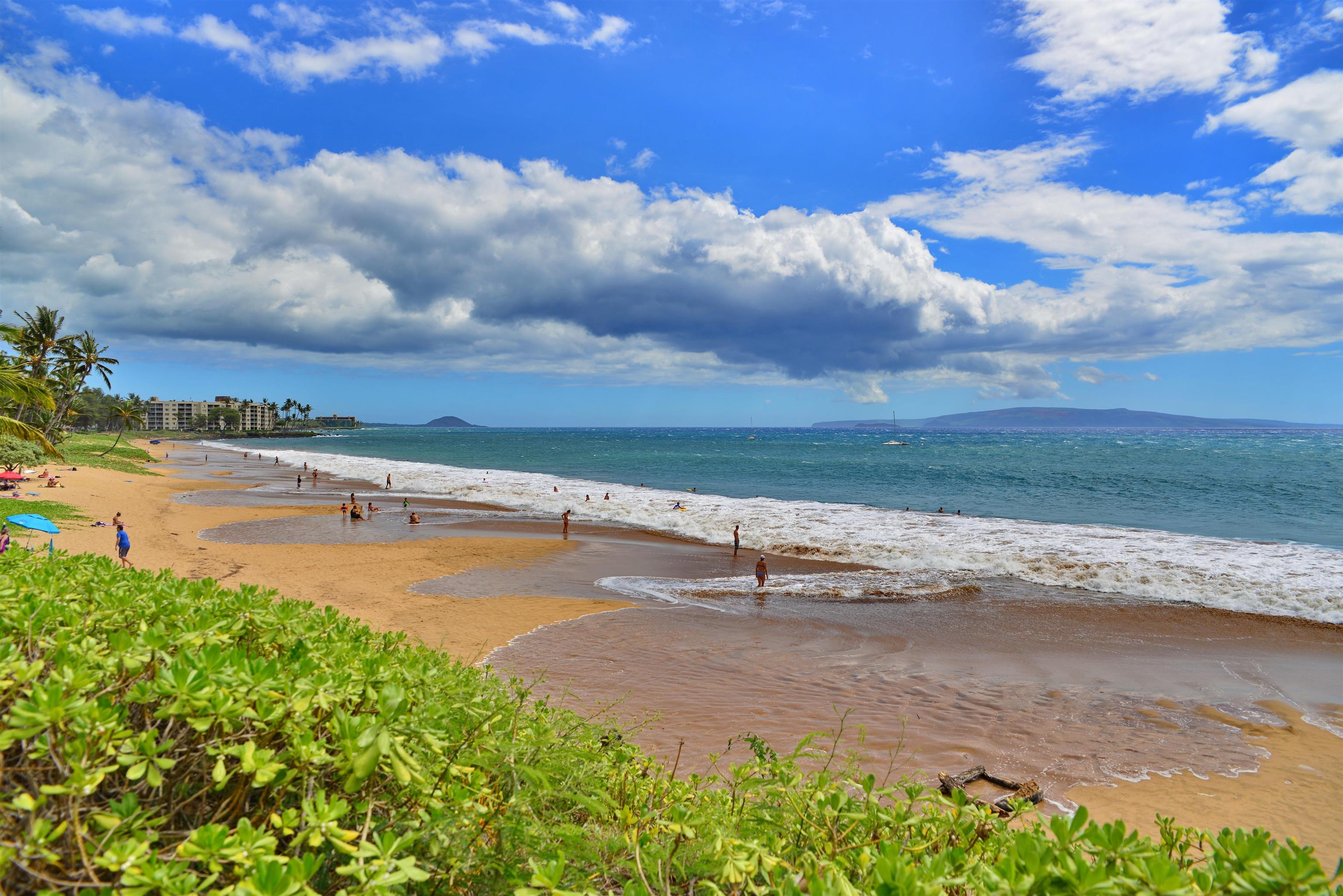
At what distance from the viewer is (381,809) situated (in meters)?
2.44

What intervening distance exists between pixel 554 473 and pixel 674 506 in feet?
99.0

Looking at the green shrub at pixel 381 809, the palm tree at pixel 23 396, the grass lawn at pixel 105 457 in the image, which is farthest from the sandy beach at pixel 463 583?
the grass lawn at pixel 105 457

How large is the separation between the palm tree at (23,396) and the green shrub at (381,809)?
47.4 feet

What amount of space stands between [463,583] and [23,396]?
10720 millimetres

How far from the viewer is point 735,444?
149875 millimetres

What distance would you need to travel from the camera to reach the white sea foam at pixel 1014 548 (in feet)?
62.5

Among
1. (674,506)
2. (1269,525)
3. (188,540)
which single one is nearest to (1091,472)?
(1269,525)

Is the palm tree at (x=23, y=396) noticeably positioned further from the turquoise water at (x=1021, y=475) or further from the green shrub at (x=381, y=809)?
the turquoise water at (x=1021, y=475)

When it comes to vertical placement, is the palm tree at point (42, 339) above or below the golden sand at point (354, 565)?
above

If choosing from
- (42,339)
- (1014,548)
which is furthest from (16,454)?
(1014,548)

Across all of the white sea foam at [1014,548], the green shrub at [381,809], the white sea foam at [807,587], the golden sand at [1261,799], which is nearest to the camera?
the green shrub at [381,809]

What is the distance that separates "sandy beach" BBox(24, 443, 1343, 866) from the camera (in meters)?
7.92

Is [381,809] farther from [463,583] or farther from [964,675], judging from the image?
[463,583]

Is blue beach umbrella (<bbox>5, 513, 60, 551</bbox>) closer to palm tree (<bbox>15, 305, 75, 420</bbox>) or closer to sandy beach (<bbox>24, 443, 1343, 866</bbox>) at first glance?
sandy beach (<bbox>24, 443, 1343, 866</bbox>)
